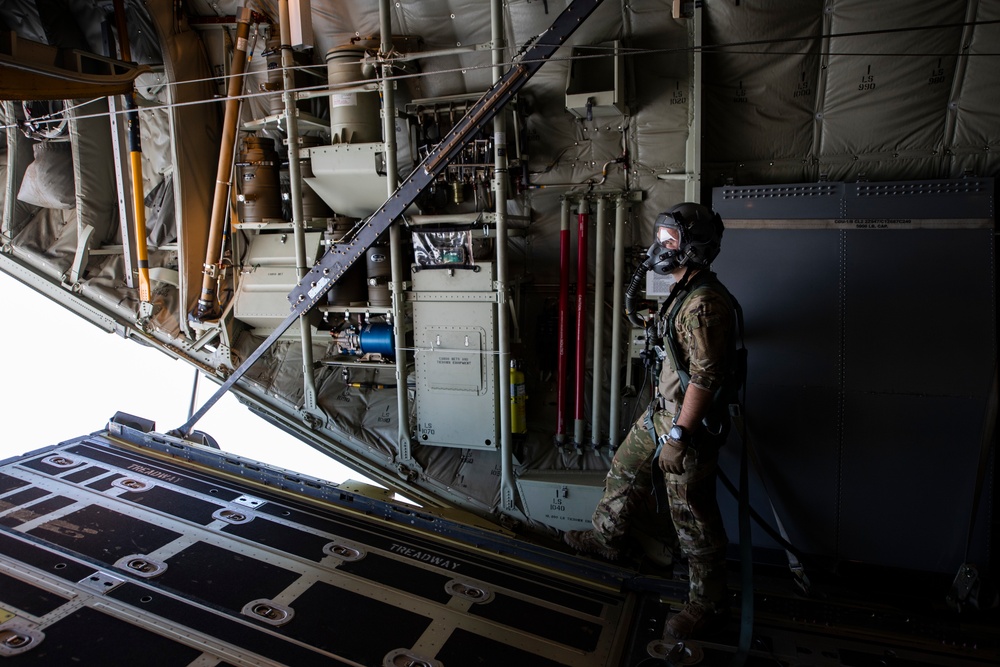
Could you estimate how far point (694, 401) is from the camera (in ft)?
9.45

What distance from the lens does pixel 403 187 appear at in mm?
4758

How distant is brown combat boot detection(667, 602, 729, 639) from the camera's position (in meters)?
2.87

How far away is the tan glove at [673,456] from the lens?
296cm

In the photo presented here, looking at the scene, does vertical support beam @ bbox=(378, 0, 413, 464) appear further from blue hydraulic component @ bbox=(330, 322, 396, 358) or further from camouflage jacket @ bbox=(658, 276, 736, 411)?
camouflage jacket @ bbox=(658, 276, 736, 411)

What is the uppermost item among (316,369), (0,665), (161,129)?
(161,129)

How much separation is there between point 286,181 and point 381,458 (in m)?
2.92

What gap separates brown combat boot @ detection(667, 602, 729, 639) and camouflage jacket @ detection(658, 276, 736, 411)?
1088 mm

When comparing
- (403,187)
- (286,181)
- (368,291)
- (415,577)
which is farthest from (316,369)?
(415,577)

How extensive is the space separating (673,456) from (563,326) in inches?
84.0

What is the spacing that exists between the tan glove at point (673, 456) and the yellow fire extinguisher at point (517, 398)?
2.06 metres

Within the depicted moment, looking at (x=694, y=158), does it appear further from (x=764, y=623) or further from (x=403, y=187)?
(x=764, y=623)

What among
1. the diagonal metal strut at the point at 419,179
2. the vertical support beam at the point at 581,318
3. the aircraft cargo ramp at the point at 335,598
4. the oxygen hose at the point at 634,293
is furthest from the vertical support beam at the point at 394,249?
the oxygen hose at the point at 634,293

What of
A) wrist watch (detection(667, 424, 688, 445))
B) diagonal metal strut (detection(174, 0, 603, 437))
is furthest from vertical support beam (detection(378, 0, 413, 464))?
wrist watch (detection(667, 424, 688, 445))

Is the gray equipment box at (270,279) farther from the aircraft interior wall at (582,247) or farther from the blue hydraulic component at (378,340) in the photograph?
the blue hydraulic component at (378,340)
